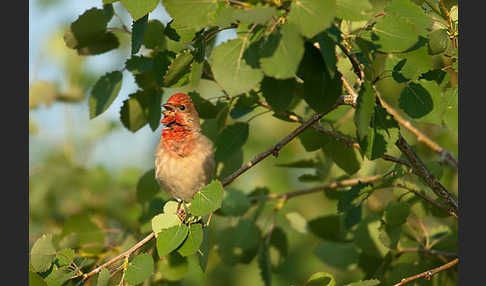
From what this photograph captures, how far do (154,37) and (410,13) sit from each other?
6.36ft

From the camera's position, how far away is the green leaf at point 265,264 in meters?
5.03

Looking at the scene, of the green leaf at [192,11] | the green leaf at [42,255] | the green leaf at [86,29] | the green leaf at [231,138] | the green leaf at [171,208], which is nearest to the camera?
the green leaf at [192,11]

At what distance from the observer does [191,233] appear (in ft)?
11.6

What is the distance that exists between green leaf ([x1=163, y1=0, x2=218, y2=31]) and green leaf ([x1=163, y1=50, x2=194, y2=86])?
1.57 feet

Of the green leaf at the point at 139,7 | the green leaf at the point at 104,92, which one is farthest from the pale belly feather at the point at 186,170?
the green leaf at the point at 139,7

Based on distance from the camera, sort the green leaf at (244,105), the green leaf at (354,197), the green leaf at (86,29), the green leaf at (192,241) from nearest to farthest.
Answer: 1. the green leaf at (192,241)
2. the green leaf at (354,197)
3. the green leaf at (244,105)
4. the green leaf at (86,29)

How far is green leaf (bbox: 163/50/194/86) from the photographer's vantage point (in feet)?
11.2

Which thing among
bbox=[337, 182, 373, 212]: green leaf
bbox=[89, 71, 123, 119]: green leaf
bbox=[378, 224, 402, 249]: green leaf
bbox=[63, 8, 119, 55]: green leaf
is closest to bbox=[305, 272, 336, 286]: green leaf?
bbox=[337, 182, 373, 212]: green leaf

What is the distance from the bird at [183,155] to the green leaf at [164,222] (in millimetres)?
1435

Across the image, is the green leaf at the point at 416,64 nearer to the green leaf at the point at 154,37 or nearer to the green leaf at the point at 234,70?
the green leaf at the point at 234,70

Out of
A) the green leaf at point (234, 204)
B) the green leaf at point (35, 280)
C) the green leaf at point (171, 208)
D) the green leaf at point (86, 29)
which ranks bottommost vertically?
the green leaf at point (234, 204)

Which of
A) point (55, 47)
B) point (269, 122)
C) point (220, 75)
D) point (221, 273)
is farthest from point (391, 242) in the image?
point (55, 47)

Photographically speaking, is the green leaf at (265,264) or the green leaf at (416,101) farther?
the green leaf at (265,264)

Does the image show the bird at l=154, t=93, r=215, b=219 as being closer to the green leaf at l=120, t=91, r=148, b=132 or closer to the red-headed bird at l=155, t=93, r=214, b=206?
the red-headed bird at l=155, t=93, r=214, b=206
